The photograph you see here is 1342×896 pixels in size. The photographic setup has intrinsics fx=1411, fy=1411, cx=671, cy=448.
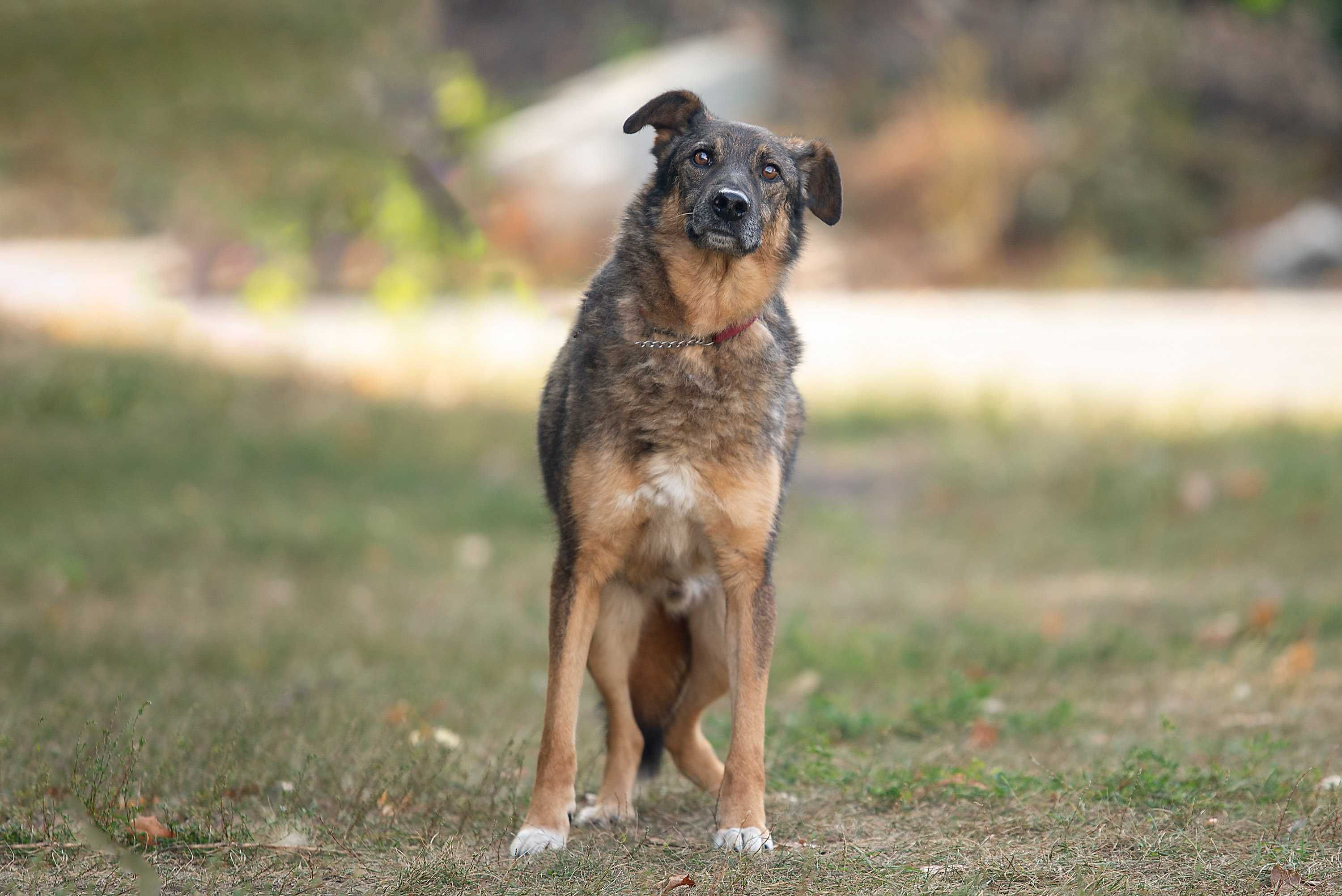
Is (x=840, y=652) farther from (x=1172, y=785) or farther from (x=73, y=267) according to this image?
(x=73, y=267)

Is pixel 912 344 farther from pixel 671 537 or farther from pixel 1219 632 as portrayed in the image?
pixel 671 537

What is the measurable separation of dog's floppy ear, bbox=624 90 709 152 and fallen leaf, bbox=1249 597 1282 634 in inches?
167

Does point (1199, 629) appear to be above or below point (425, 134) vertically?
below

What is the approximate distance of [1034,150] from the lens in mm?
19812

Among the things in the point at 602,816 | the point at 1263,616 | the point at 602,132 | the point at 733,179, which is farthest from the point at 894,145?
the point at 602,816

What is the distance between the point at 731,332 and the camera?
14.2ft

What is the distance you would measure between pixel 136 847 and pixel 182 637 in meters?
3.61

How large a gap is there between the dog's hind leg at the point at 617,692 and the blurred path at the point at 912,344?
19.2 ft

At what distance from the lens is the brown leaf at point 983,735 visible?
17.7 ft

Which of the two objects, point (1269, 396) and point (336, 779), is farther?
point (1269, 396)

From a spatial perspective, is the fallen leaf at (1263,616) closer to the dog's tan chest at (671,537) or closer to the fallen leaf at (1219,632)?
the fallen leaf at (1219,632)

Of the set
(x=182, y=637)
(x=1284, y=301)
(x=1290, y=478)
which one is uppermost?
(x=1284, y=301)

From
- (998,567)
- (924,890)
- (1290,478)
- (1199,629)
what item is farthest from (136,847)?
(1290,478)

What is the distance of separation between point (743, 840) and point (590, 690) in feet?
12.3
